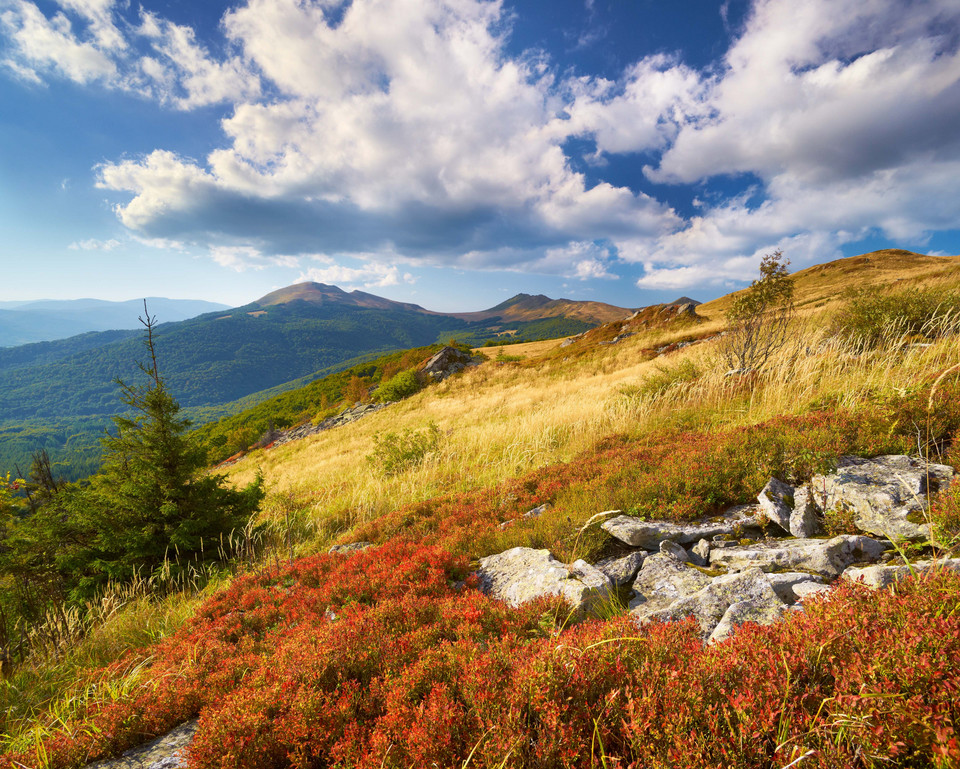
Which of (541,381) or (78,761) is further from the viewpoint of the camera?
(541,381)

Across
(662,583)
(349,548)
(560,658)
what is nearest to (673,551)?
(662,583)

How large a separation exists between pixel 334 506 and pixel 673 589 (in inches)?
312

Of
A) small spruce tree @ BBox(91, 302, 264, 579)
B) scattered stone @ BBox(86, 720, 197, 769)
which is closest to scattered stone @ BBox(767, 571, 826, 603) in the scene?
scattered stone @ BBox(86, 720, 197, 769)

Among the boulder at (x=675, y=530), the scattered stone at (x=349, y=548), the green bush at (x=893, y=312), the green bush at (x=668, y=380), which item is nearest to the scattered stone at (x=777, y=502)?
the boulder at (x=675, y=530)

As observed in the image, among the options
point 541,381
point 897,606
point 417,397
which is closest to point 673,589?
point 897,606

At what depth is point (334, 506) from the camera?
9.34 m

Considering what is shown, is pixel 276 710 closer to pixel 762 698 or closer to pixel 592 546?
pixel 762 698

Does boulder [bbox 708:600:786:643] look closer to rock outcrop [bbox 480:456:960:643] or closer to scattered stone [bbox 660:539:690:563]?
rock outcrop [bbox 480:456:960:643]

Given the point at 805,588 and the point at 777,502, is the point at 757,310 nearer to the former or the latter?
the point at 777,502

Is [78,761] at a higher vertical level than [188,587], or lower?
higher

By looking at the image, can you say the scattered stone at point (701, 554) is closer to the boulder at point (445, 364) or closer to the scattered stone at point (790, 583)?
the scattered stone at point (790, 583)

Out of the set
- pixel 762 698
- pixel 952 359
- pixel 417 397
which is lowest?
pixel 417 397

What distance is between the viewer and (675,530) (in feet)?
13.6

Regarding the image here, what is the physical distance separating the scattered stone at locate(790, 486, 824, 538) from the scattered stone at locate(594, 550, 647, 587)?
57.2 inches
